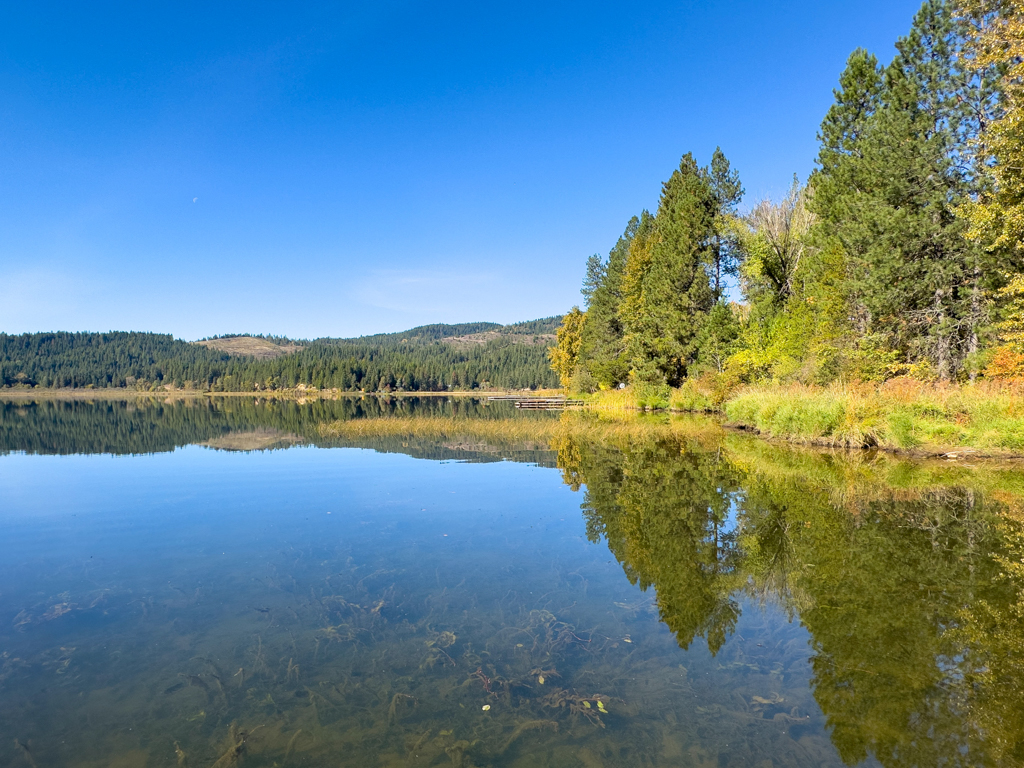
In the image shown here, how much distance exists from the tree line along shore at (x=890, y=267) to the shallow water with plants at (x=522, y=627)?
7.22 meters

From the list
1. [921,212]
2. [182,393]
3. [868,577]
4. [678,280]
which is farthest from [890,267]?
[182,393]

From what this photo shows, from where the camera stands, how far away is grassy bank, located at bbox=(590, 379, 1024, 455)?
16484 millimetres

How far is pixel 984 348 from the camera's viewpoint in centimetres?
2252

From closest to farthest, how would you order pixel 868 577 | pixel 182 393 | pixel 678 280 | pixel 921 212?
pixel 868 577 → pixel 921 212 → pixel 678 280 → pixel 182 393

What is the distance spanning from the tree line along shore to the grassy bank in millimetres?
58

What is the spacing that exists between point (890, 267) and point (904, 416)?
8108 millimetres

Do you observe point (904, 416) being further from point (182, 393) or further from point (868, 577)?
point (182, 393)

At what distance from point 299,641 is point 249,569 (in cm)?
288

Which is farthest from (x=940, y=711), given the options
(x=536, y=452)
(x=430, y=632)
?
(x=536, y=452)

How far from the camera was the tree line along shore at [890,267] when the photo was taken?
58.1 feet

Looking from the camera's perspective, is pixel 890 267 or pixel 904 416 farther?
pixel 890 267

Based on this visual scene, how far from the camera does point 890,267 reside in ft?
75.4

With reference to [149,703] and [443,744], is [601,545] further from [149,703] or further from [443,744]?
[149,703]

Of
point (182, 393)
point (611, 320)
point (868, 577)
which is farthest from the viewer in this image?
point (182, 393)
